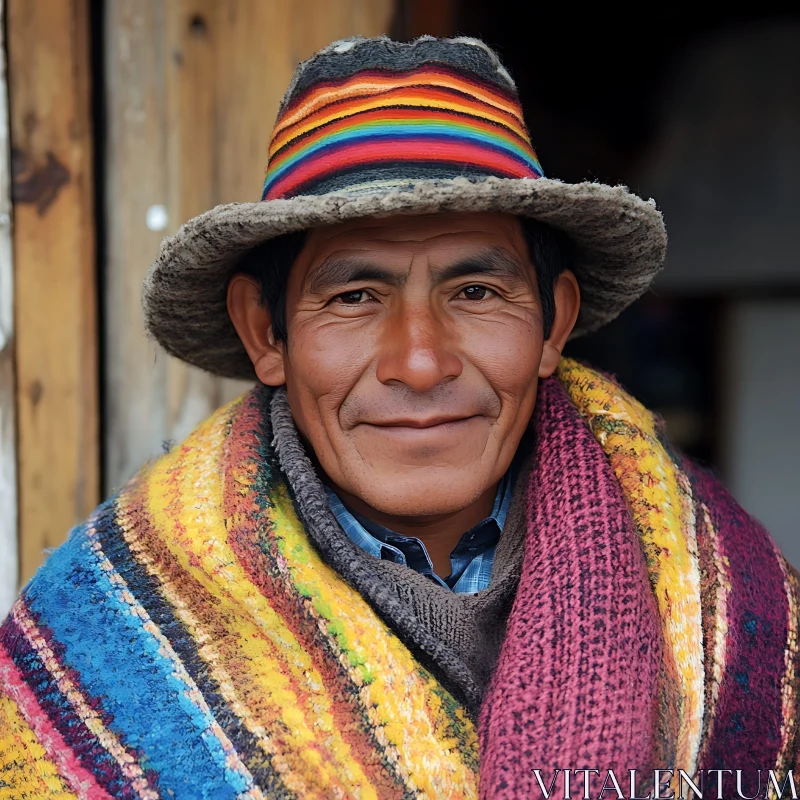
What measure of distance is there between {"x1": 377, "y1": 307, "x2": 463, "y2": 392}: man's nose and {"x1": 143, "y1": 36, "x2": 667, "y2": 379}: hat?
20cm

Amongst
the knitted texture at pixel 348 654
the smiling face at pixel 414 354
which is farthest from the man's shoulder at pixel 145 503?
the smiling face at pixel 414 354

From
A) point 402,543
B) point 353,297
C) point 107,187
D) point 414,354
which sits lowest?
point 402,543

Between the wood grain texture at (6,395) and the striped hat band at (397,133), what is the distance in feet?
3.12

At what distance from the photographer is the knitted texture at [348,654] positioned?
4.34 ft

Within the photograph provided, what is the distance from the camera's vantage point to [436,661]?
4.77 feet

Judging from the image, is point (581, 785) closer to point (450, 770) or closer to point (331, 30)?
point (450, 770)

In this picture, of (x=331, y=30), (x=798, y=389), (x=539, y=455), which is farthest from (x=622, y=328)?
(x=539, y=455)

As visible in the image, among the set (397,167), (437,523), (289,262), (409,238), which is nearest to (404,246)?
(409,238)

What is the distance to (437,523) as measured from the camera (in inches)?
67.7

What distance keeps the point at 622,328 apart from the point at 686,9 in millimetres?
1782

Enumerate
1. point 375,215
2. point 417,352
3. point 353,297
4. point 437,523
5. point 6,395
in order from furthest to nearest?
1. point 6,395
2. point 437,523
3. point 353,297
4. point 417,352
5. point 375,215

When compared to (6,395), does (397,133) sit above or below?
above

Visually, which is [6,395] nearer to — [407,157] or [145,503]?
[145,503]

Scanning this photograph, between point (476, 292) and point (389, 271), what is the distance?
182 millimetres
